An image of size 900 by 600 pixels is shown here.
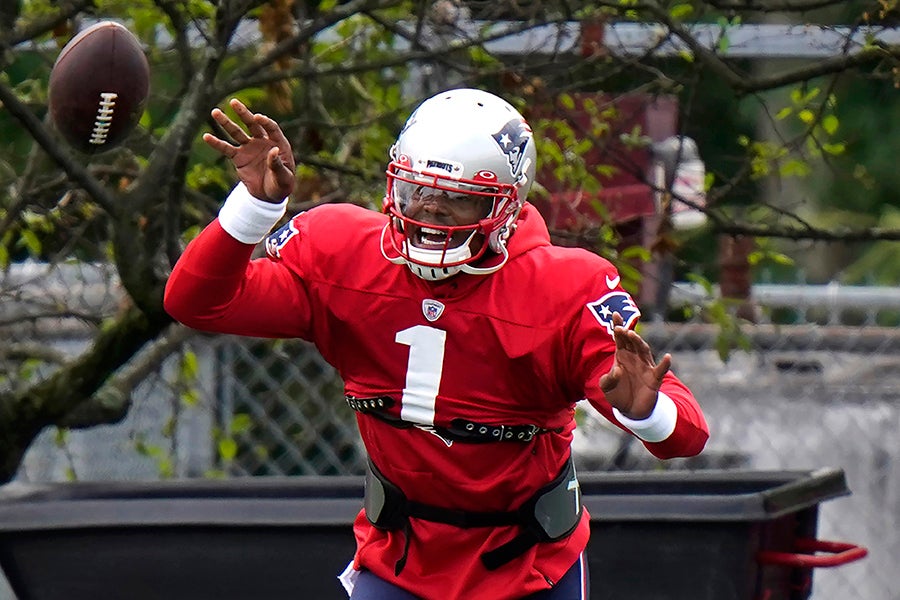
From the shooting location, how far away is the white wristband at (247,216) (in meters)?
3.43

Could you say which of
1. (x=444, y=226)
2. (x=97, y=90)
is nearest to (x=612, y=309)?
(x=444, y=226)

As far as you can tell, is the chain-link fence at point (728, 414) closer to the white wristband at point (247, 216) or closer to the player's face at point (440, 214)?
the player's face at point (440, 214)

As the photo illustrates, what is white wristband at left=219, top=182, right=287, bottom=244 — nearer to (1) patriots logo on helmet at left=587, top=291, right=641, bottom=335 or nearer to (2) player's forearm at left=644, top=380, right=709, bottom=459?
(1) patriots logo on helmet at left=587, top=291, right=641, bottom=335

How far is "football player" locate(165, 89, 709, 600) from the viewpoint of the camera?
11.6 ft

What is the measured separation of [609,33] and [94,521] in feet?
8.51

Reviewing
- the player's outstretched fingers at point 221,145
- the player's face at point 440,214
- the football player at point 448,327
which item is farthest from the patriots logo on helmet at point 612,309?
the player's outstretched fingers at point 221,145

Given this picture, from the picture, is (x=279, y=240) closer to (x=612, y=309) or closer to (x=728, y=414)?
(x=612, y=309)

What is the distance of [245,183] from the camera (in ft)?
11.3

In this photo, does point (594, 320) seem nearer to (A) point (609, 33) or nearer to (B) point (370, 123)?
(B) point (370, 123)

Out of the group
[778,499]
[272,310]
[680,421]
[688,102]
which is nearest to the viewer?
[680,421]

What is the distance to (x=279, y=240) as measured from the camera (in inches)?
149

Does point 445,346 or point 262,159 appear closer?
point 262,159

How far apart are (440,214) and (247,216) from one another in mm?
415

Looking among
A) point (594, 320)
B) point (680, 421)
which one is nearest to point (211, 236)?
point (594, 320)
